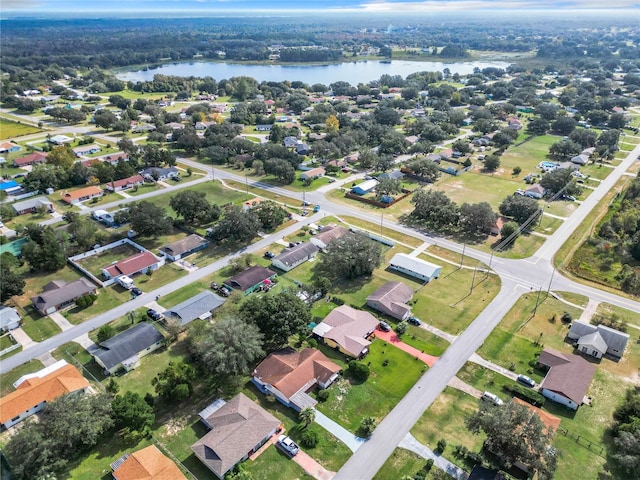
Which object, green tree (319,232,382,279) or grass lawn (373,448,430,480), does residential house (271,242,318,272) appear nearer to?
green tree (319,232,382,279)

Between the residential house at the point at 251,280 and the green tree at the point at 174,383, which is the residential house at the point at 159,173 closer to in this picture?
the residential house at the point at 251,280

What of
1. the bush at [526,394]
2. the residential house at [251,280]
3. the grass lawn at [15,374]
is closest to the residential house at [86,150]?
the residential house at [251,280]

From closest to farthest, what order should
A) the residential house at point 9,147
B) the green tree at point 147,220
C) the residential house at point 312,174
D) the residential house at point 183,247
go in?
the residential house at point 183,247, the green tree at point 147,220, the residential house at point 312,174, the residential house at point 9,147

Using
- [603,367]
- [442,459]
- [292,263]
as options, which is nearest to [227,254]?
[292,263]

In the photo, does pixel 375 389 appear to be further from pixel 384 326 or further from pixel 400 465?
pixel 384 326

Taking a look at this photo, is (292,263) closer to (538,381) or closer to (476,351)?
(476,351)
